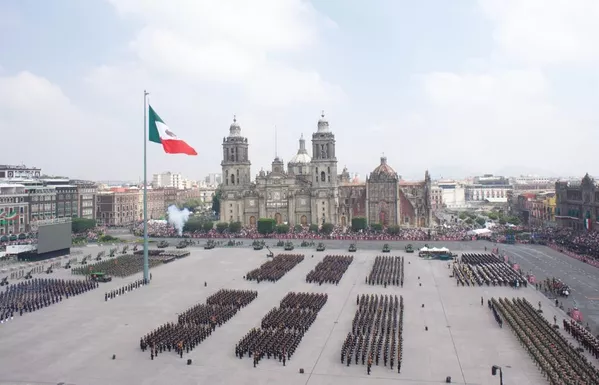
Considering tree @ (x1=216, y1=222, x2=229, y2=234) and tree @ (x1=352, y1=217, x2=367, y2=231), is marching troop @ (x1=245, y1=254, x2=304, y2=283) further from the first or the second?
tree @ (x1=216, y1=222, x2=229, y2=234)

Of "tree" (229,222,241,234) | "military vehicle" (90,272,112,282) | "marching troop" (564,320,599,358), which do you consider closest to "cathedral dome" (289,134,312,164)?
"tree" (229,222,241,234)

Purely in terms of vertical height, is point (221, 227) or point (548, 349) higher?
point (221, 227)

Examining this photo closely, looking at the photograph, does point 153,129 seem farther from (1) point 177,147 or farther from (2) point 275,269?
(2) point 275,269

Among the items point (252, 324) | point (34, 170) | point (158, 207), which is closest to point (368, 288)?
point (252, 324)

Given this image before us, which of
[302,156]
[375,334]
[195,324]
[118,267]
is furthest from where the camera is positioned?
[302,156]

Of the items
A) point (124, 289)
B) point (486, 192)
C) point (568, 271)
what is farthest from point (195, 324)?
point (486, 192)

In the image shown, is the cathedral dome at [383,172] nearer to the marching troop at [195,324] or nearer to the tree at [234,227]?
the tree at [234,227]

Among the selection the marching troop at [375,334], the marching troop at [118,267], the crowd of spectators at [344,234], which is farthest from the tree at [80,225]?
the marching troop at [375,334]

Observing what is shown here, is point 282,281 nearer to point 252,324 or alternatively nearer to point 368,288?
point 368,288
